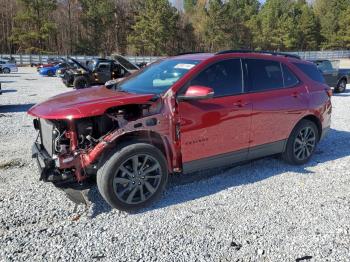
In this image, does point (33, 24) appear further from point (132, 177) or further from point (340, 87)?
point (132, 177)

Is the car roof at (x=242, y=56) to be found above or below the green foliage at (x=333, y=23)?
below

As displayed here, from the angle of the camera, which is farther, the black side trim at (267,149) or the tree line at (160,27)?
the tree line at (160,27)

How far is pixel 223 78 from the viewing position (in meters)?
4.86

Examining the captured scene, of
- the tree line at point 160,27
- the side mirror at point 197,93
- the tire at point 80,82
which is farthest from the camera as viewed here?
the tree line at point 160,27

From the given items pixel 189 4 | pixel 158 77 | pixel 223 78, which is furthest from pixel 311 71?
pixel 189 4

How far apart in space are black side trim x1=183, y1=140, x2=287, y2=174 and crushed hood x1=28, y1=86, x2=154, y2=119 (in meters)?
1.04

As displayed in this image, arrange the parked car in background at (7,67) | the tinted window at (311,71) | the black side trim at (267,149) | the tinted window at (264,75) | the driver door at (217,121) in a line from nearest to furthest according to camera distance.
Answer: the driver door at (217,121) → the tinted window at (264,75) → the black side trim at (267,149) → the tinted window at (311,71) → the parked car in background at (7,67)

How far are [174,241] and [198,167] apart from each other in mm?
1248

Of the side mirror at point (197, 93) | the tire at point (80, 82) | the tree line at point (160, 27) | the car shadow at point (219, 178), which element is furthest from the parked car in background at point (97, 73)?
the tree line at point (160, 27)

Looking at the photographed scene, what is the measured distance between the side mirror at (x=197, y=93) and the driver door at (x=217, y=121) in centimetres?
8

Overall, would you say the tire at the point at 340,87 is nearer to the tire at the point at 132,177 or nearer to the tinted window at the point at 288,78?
the tinted window at the point at 288,78

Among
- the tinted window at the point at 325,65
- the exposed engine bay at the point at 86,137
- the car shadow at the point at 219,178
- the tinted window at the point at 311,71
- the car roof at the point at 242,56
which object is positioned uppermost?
the car roof at the point at 242,56

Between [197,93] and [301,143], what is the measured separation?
2.41m

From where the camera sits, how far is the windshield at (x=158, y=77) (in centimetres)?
462
